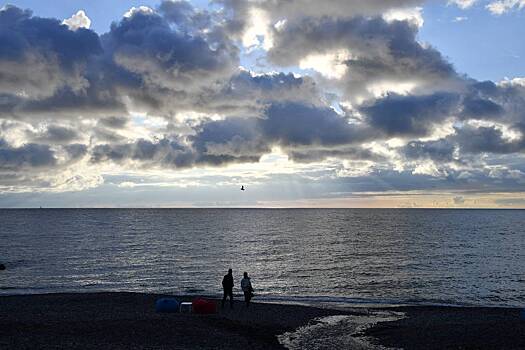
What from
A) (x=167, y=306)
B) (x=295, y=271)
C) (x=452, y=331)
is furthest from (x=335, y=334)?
(x=295, y=271)

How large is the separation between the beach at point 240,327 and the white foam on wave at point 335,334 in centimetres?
5

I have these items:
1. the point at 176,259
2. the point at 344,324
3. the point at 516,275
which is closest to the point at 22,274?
the point at 176,259

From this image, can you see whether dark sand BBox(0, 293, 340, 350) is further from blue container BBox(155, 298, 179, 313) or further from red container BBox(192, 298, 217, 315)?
blue container BBox(155, 298, 179, 313)

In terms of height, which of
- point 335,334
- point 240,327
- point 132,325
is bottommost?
point 335,334

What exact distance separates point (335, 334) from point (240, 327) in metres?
5.11

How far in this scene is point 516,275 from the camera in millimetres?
54594

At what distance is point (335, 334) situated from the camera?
87.2 feet

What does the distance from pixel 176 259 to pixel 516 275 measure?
139 ft

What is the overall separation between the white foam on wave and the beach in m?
0.05

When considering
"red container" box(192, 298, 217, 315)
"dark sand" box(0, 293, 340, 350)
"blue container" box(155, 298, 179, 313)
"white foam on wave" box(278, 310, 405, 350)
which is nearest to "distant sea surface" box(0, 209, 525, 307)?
"white foam on wave" box(278, 310, 405, 350)

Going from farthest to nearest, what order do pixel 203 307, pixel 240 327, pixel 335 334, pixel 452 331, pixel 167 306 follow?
pixel 167 306 → pixel 203 307 → pixel 335 334 → pixel 240 327 → pixel 452 331

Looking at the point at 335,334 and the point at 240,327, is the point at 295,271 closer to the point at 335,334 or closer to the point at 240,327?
the point at 335,334

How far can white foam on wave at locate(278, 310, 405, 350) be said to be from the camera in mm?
23844

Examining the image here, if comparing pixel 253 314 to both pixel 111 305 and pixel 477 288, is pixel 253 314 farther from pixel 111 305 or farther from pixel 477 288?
pixel 477 288
